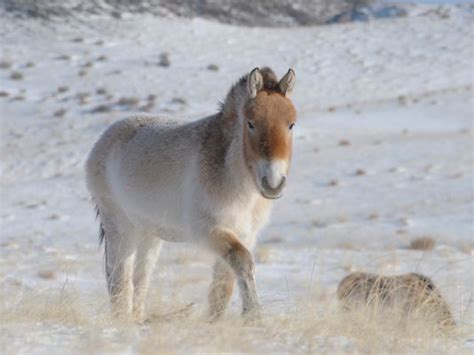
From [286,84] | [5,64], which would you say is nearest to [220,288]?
[286,84]

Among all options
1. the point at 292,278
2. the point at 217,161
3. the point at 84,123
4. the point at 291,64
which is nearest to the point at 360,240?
the point at 292,278

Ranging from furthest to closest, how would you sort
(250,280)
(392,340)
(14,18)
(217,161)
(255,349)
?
(14,18), (217,161), (250,280), (392,340), (255,349)

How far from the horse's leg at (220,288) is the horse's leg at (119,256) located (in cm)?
100

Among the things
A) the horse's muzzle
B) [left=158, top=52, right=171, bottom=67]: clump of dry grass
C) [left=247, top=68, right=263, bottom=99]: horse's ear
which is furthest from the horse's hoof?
[left=158, top=52, right=171, bottom=67]: clump of dry grass

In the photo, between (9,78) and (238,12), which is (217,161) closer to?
(9,78)

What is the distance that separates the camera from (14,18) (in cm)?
3144

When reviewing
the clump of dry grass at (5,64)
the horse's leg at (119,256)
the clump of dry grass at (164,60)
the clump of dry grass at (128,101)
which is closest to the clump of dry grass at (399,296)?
the horse's leg at (119,256)

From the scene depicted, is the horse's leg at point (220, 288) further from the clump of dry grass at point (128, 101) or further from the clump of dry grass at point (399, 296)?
the clump of dry grass at point (128, 101)

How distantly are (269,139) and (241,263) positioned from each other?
0.82m

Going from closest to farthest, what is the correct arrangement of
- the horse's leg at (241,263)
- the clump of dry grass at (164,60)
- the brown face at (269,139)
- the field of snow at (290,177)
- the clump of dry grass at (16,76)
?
the field of snow at (290,177) → the horse's leg at (241,263) → the brown face at (269,139) → the clump of dry grass at (16,76) → the clump of dry grass at (164,60)

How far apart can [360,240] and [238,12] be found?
22791mm

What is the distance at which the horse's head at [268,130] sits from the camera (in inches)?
233

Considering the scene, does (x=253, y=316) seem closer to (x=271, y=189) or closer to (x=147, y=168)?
(x=271, y=189)

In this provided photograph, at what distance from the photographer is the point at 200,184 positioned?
666 cm
